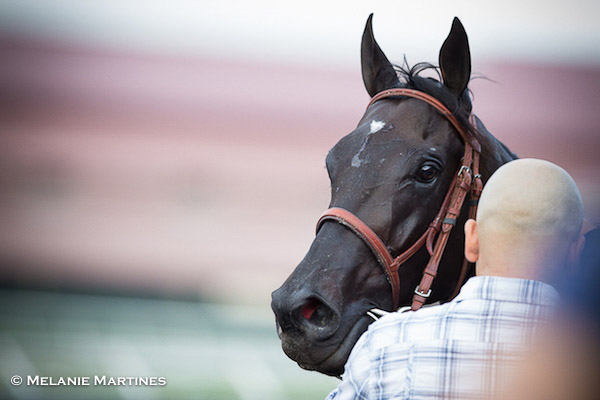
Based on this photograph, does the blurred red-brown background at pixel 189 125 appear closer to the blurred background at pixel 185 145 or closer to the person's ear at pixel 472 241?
the blurred background at pixel 185 145

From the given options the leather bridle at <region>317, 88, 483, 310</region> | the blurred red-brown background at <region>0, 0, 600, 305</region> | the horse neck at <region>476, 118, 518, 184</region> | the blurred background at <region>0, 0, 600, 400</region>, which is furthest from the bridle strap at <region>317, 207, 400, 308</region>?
the blurred red-brown background at <region>0, 0, 600, 305</region>

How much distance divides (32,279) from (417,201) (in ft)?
20.0

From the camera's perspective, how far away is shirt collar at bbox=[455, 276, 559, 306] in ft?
3.90

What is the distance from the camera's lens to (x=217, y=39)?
7.30m

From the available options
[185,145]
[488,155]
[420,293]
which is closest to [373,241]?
[420,293]

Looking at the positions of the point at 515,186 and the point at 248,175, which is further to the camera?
the point at 248,175

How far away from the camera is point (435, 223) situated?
2.01 meters

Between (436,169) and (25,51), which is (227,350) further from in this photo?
(436,169)

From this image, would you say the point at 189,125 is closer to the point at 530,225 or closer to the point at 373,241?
the point at 373,241

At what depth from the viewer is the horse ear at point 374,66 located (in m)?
2.42

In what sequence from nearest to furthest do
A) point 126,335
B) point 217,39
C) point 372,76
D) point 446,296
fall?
point 446,296, point 372,76, point 126,335, point 217,39

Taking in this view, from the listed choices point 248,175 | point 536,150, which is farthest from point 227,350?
point 536,150

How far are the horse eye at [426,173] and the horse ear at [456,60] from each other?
1.12 feet

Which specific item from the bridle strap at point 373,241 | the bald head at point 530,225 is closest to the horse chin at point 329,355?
the bridle strap at point 373,241
